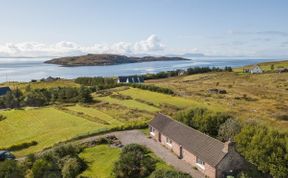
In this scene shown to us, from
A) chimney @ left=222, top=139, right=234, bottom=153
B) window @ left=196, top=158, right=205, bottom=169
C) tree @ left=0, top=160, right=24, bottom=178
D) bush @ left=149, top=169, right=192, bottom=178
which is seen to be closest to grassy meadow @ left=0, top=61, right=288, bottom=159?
tree @ left=0, top=160, right=24, bottom=178

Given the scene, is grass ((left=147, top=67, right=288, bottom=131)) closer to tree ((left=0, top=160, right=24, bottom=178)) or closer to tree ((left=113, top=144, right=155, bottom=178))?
tree ((left=113, top=144, right=155, bottom=178))

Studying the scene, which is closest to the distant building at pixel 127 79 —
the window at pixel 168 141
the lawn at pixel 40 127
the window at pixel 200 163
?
the lawn at pixel 40 127

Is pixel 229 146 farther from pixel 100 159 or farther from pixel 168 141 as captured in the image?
pixel 100 159

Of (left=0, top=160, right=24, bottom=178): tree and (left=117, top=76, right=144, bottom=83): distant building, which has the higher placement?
(left=0, top=160, right=24, bottom=178): tree

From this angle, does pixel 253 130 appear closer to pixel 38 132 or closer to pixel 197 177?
pixel 197 177

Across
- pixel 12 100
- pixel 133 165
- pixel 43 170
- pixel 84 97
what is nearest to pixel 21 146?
pixel 43 170

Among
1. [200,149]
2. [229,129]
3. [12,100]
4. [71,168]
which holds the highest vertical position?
[229,129]

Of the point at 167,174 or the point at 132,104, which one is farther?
the point at 132,104

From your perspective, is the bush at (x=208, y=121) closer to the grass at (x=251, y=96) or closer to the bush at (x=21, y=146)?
the grass at (x=251, y=96)
